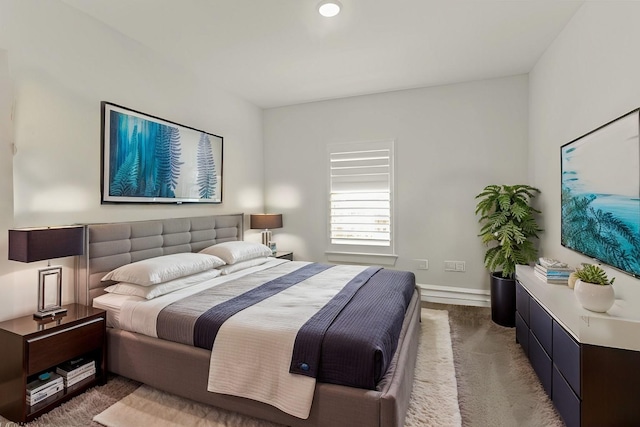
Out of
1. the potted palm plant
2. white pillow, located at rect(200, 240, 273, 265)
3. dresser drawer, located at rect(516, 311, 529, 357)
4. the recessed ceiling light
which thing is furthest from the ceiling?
dresser drawer, located at rect(516, 311, 529, 357)

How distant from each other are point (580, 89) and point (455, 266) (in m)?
2.25

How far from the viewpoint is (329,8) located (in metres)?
2.43

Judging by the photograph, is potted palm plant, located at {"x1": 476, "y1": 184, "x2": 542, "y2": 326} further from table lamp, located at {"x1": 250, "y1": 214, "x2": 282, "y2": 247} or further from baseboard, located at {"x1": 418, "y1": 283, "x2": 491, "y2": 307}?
table lamp, located at {"x1": 250, "y1": 214, "x2": 282, "y2": 247}

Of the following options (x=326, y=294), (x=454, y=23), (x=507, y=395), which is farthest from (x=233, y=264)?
(x=454, y=23)

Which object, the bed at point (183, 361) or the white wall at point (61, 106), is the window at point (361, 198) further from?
the white wall at point (61, 106)

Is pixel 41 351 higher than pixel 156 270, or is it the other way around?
pixel 156 270

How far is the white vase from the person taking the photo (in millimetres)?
1642

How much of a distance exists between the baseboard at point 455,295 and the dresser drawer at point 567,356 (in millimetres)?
2053

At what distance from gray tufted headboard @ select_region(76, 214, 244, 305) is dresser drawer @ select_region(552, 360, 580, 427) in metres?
3.17

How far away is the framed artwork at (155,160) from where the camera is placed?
2729 millimetres

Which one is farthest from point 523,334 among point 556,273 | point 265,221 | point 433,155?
point 265,221

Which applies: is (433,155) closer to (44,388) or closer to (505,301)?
(505,301)

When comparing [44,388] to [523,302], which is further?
[523,302]

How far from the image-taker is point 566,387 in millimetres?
1729
